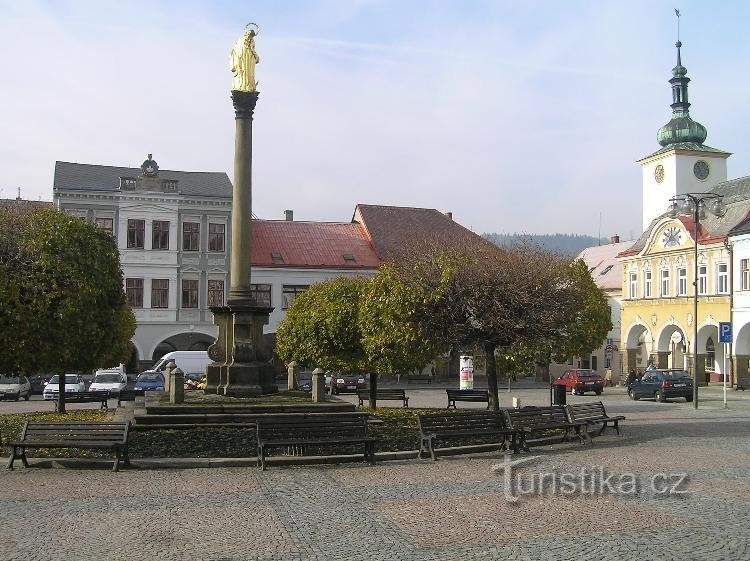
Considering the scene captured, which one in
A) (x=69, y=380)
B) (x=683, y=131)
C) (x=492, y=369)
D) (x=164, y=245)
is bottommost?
(x=69, y=380)

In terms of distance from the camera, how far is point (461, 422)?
16141 millimetres

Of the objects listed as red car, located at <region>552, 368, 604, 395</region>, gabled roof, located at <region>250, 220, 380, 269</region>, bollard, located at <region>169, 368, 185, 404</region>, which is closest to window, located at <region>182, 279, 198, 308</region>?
gabled roof, located at <region>250, 220, 380, 269</region>

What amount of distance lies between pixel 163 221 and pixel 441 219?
1927cm

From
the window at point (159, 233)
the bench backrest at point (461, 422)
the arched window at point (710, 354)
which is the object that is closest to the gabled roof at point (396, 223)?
the window at point (159, 233)

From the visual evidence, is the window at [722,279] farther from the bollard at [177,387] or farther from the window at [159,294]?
the bollard at [177,387]

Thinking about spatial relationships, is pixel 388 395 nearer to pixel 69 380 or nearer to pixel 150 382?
pixel 150 382

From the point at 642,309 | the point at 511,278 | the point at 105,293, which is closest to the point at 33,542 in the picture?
the point at 105,293

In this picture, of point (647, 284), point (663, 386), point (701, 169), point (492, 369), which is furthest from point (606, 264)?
point (492, 369)

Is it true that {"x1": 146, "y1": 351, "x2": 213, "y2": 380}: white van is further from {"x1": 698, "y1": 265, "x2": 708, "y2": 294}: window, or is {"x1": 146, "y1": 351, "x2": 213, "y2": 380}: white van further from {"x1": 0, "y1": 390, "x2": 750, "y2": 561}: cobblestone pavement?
{"x1": 0, "y1": 390, "x2": 750, "y2": 561}: cobblestone pavement

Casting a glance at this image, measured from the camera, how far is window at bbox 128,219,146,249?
47156 millimetres

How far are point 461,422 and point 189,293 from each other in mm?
34445

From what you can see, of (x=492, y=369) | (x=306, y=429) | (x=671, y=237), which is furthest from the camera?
(x=671, y=237)

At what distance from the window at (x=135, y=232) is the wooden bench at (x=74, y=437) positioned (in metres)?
34.2

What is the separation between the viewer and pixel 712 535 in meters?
9.27
